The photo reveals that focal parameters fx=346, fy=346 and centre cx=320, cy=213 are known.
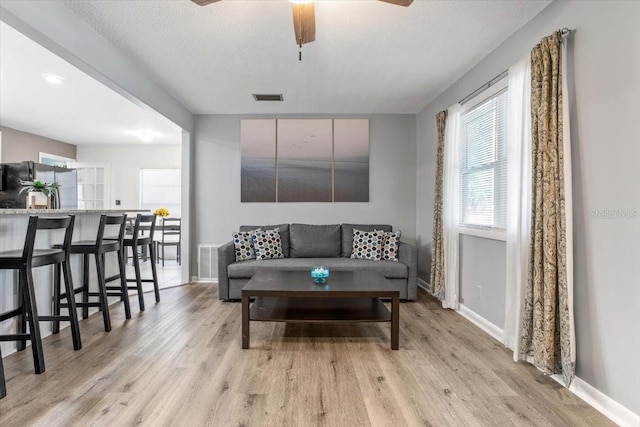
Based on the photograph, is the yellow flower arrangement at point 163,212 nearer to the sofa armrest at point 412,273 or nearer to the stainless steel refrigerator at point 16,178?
the stainless steel refrigerator at point 16,178

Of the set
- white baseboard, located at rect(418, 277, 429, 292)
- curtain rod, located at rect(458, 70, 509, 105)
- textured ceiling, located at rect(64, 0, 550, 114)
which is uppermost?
textured ceiling, located at rect(64, 0, 550, 114)

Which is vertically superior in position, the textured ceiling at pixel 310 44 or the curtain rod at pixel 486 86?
the textured ceiling at pixel 310 44

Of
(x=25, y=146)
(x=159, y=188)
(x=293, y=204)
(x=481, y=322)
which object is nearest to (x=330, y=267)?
(x=293, y=204)

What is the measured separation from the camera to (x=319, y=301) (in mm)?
3182

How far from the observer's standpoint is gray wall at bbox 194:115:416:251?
5047 mm

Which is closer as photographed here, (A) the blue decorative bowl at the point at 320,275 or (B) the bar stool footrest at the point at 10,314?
(B) the bar stool footrest at the point at 10,314

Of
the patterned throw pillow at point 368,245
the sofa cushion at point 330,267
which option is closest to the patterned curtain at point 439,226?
the sofa cushion at point 330,267

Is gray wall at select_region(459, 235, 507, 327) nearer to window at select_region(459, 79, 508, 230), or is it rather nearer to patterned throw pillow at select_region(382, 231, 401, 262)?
window at select_region(459, 79, 508, 230)

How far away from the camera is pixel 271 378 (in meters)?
2.19

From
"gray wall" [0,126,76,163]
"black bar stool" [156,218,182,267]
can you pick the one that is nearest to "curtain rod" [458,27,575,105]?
"black bar stool" [156,218,182,267]

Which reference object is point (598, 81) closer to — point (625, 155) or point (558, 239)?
point (625, 155)

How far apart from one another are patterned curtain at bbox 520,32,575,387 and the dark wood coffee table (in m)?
0.92

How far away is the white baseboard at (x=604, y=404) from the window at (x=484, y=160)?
1277 mm

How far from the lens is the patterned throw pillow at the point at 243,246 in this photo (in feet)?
14.0
